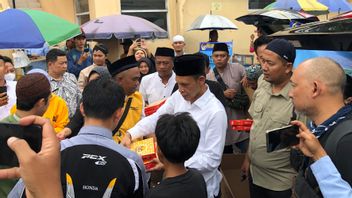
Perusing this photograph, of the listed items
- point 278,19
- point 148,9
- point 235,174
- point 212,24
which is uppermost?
point 148,9

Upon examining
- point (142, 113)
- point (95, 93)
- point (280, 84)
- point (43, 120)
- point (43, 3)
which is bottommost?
point (142, 113)

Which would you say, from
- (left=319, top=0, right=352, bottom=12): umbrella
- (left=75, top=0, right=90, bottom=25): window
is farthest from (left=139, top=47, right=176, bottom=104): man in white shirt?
(left=75, top=0, right=90, bottom=25): window

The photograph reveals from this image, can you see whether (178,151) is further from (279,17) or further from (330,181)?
(279,17)

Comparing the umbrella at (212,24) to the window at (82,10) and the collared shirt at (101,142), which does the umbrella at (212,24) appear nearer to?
the window at (82,10)

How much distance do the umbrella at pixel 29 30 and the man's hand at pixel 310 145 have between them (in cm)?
355

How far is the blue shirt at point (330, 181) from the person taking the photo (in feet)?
5.09

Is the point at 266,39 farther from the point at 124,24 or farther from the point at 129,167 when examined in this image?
the point at 124,24

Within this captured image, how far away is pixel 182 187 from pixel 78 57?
6.00 meters

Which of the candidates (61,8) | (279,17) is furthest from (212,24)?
(61,8)

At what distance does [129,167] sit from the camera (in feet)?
6.05

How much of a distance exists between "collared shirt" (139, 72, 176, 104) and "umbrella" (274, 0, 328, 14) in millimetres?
2524

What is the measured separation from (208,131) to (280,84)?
0.86 m

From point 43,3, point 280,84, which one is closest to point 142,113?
point 280,84

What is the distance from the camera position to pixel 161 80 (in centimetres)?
495
